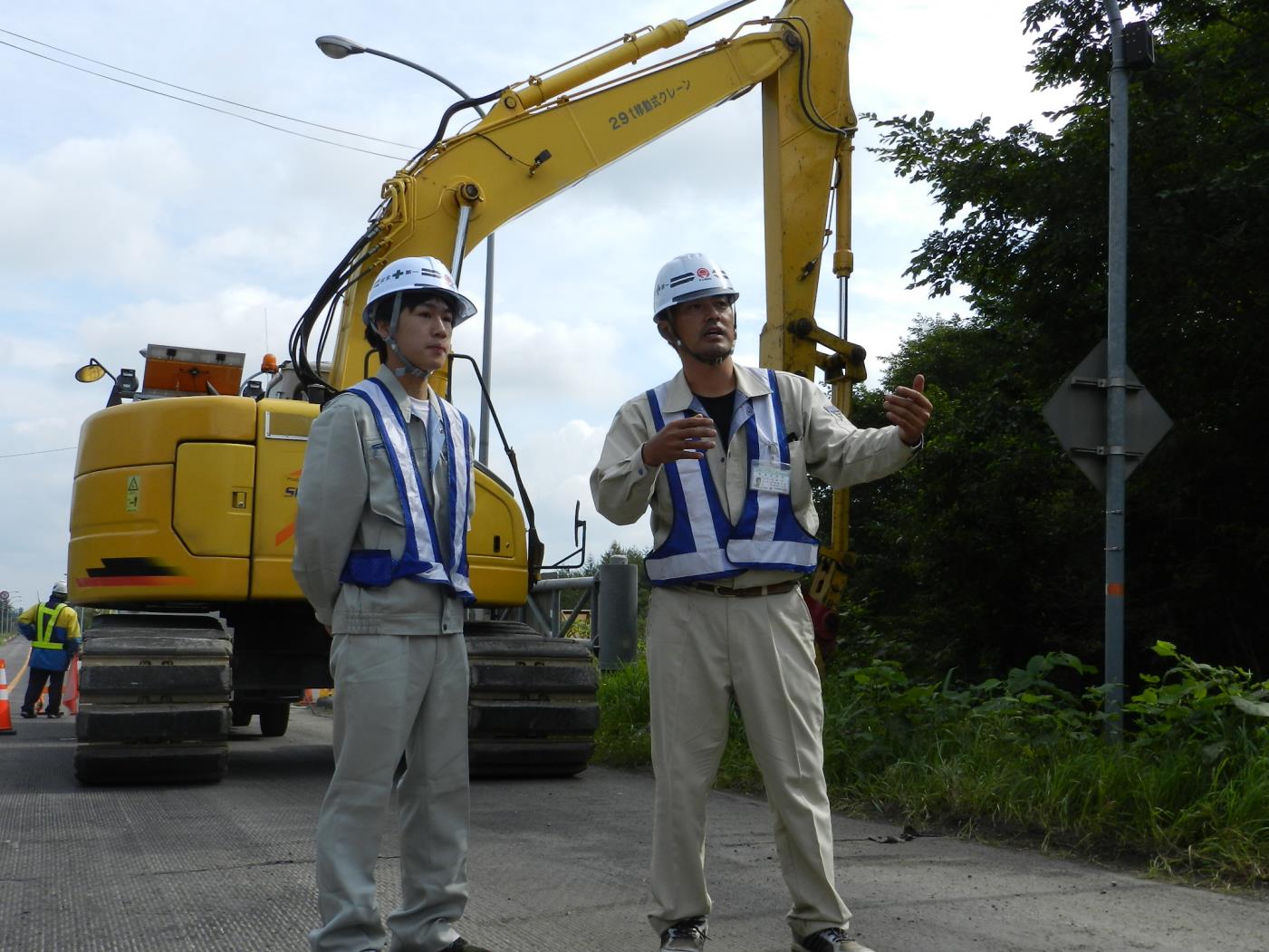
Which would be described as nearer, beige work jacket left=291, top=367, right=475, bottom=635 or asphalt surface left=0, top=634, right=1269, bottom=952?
beige work jacket left=291, top=367, right=475, bottom=635

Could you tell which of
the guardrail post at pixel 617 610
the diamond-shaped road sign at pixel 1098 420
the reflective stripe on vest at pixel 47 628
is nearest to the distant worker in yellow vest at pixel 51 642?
the reflective stripe on vest at pixel 47 628

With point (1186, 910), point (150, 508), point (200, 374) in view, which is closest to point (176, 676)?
point (150, 508)

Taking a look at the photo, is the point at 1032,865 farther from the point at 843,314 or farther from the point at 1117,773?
the point at 843,314

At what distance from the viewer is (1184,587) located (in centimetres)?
1383

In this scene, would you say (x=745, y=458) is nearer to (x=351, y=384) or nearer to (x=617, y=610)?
(x=351, y=384)

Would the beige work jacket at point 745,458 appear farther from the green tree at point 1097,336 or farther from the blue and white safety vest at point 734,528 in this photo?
the green tree at point 1097,336

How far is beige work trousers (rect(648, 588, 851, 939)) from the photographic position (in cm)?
397

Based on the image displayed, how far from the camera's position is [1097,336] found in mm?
14008

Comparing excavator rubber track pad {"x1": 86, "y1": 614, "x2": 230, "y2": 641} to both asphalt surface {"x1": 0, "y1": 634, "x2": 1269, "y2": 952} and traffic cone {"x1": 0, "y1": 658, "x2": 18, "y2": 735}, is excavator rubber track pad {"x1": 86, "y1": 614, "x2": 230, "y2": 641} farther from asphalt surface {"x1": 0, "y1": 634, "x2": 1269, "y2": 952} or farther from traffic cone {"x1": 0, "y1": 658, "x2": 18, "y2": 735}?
traffic cone {"x1": 0, "y1": 658, "x2": 18, "y2": 735}

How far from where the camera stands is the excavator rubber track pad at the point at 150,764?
859 centimetres

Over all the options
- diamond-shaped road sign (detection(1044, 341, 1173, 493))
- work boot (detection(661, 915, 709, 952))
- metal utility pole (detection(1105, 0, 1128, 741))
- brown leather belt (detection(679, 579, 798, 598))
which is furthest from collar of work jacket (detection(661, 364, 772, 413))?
diamond-shaped road sign (detection(1044, 341, 1173, 493))

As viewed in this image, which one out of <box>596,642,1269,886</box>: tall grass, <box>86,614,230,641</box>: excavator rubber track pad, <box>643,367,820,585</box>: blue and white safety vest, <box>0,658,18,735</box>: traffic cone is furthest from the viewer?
<box>0,658,18,735</box>: traffic cone

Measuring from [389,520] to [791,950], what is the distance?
5.68 ft

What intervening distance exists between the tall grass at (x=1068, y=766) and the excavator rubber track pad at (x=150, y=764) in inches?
129
